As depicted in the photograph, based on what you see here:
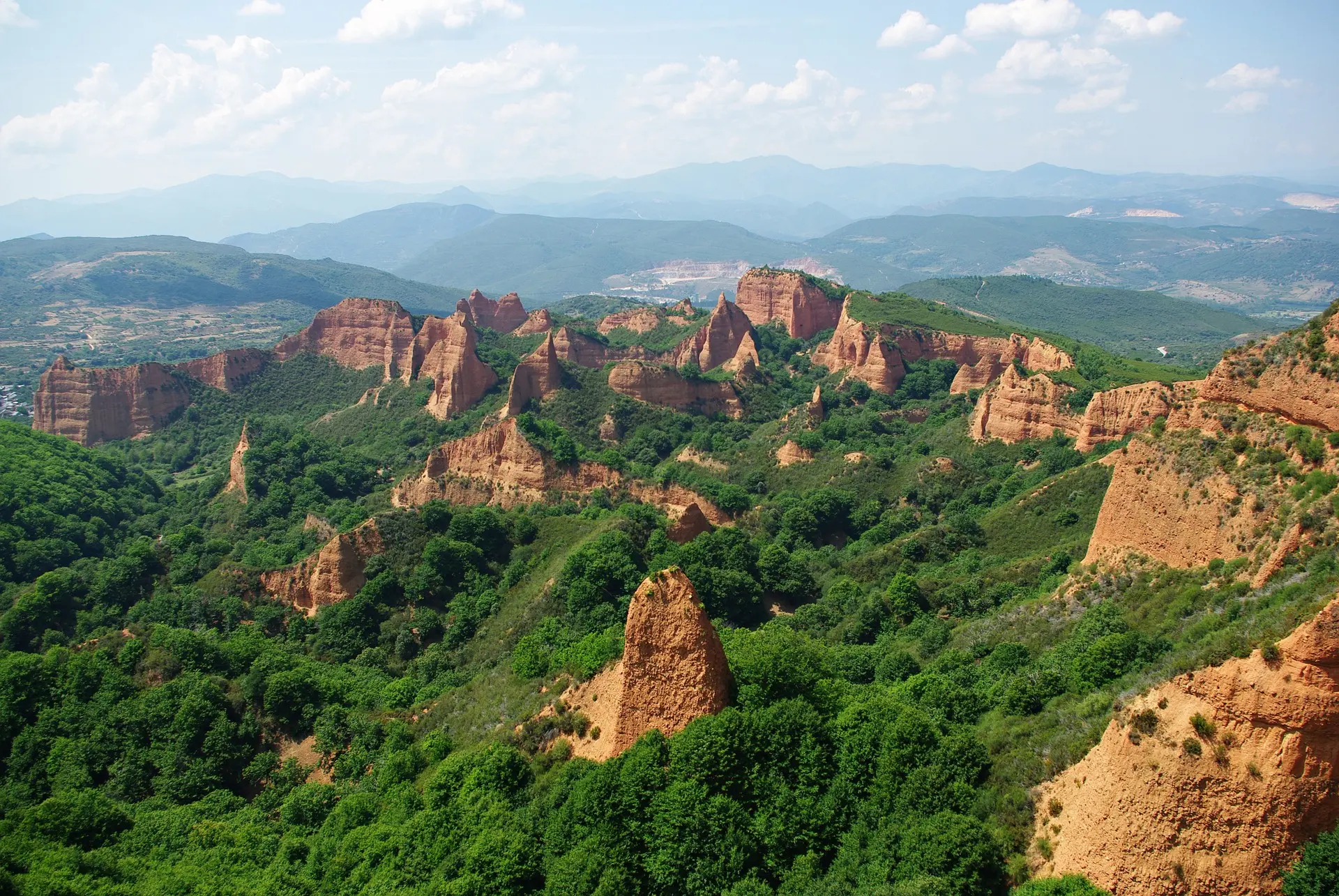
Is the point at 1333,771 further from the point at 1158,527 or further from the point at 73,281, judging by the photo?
the point at 73,281

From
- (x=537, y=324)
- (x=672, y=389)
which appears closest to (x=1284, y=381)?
(x=672, y=389)

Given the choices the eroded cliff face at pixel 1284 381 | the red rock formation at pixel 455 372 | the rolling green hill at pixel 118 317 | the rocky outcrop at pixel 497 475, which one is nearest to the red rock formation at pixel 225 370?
the red rock formation at pixel 455 372

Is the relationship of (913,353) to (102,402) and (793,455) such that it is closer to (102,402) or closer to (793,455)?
(793,455)

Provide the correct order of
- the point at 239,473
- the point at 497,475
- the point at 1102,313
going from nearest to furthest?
the point at 497,475 < the point at 239,473 < the point at 1102,313

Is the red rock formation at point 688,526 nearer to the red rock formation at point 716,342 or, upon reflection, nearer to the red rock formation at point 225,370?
the red rock formation at point 716,342

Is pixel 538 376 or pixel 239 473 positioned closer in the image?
pixel 239 473

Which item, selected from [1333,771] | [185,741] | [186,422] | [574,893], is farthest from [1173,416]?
[186,422]

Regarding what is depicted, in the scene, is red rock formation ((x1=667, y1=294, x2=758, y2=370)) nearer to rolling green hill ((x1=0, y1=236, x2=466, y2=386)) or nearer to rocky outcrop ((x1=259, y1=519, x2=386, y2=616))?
rocky outcrop ((x1=259, y1=519, x2=386, y2=616))
